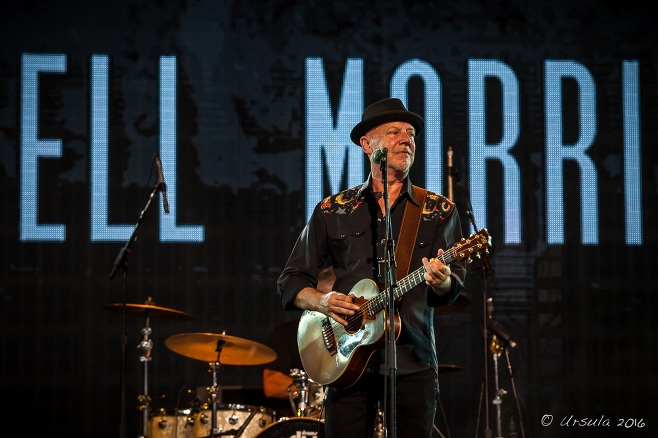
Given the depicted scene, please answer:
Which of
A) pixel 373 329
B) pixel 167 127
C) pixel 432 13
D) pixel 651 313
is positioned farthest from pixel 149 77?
pixel 651 313

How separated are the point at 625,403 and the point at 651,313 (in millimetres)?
848

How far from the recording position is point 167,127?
680 cm

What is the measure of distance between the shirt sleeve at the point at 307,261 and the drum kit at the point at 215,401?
199cm

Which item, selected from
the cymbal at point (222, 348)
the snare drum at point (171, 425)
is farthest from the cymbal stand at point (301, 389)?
the snare drum at point (171, 425)

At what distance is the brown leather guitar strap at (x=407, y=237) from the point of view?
3.33 meters

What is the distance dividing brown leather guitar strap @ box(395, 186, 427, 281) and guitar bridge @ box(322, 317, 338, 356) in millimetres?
430

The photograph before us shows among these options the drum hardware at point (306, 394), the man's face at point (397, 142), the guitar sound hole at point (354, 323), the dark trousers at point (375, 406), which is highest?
the man's face at point (397, 142)

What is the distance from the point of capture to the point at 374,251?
341 cm

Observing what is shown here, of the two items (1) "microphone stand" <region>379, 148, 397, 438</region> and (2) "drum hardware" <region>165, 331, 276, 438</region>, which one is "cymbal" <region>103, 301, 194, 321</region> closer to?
(2) "drum hardware" <region>165, 331, 276, 438</region>

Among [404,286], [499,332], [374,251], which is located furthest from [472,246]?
[499,332]

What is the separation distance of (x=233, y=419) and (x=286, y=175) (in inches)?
89.3

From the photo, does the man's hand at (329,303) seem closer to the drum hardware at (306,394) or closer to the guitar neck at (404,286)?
the guitar neck at (404,286)

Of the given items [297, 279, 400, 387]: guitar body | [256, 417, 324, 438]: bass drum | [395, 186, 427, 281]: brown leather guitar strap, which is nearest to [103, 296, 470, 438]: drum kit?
[256, 417, 324, 438]: bass drum

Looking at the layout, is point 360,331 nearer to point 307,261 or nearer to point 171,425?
point 307,261
